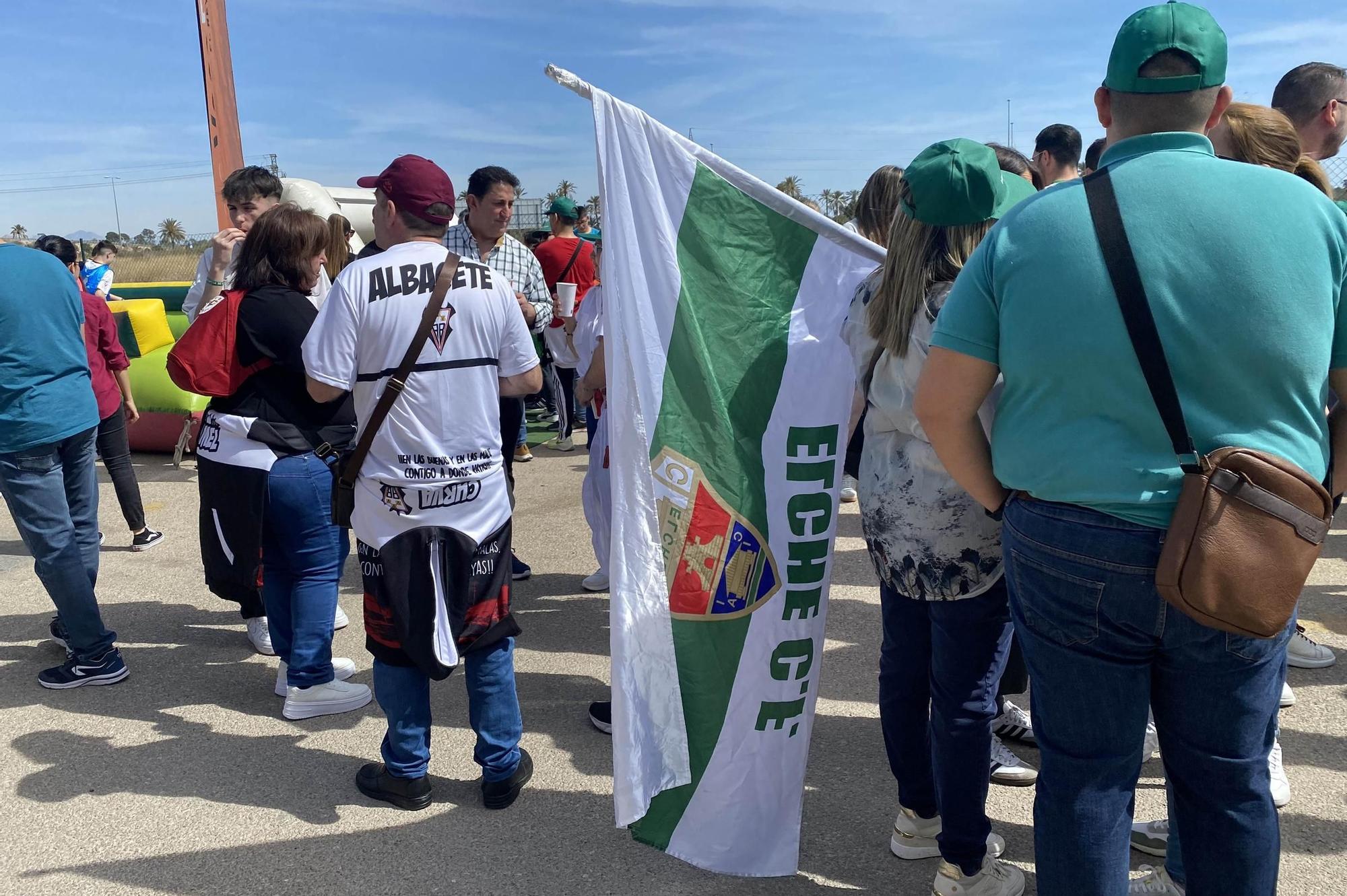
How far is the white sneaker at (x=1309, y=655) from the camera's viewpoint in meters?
3.89

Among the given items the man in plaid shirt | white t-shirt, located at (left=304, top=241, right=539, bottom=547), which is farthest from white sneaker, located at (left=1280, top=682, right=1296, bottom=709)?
the man in plaid shirt

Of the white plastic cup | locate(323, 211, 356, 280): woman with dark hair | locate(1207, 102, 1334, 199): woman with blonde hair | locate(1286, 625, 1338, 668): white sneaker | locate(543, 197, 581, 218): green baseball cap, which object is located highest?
locate(543, 197, 581, 218): green baseball cap

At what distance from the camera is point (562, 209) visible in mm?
7262

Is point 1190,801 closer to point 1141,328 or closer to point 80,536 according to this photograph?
point 1141,328

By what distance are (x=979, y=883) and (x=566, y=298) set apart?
317 cm

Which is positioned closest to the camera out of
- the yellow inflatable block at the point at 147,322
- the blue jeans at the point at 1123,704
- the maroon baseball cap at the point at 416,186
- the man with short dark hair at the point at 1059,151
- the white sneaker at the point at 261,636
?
the blue jeans at the point at 1123,704

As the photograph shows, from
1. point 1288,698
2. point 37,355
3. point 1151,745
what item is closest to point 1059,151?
point 1288,698

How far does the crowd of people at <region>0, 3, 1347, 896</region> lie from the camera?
5.50 ft

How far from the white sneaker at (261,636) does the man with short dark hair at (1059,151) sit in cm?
469

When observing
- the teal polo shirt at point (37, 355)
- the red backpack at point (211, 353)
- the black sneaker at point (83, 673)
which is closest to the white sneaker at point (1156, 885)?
the red backpack at point (211, 353)

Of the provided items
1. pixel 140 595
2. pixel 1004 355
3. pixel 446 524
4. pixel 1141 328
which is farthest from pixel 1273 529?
pixel 140 595

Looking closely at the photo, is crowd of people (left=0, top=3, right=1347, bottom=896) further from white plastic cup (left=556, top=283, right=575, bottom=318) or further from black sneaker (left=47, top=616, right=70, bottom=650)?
white plastic cup (left=556, top=283, right=575, bottom=318)

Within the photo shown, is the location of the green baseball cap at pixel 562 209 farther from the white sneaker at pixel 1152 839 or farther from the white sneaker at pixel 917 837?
the white sneaker at pixel 1152 839

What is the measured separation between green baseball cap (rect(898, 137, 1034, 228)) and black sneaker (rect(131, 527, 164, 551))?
5502 millimetres
